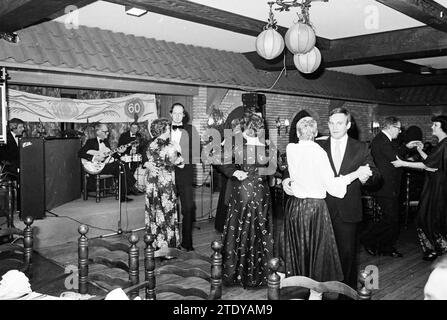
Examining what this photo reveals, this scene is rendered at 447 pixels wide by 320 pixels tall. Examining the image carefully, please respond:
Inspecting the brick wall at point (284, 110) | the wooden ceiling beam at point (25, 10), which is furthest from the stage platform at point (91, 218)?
the wooden ceiling beam at point (25, 10)

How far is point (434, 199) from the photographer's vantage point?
5469 millimetres

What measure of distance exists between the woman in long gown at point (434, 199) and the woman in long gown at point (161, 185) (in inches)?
116

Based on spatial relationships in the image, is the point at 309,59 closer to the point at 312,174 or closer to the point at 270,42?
the point at 270,42

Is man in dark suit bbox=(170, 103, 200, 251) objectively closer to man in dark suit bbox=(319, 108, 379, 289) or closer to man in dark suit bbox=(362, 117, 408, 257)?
man in dark suit bbox=(319, 108, 379, 289)

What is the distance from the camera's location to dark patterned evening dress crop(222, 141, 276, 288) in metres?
4.09

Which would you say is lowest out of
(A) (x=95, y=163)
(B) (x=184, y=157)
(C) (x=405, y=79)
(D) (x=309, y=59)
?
(A) (x=95, y=163)

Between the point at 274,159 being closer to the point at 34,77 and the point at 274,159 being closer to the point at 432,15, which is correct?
the point at 432,15

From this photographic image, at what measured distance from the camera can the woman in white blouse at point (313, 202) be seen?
135 inches

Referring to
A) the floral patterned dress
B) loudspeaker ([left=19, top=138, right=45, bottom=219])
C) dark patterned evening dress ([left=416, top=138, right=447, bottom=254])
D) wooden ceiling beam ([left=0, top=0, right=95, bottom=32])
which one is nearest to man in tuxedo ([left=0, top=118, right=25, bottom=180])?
loudspeaker ([left=19, top=138, right=45, bottom=219])

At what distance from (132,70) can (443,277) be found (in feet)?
19.3

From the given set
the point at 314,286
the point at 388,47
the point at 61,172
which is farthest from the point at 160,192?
the point at 388,47

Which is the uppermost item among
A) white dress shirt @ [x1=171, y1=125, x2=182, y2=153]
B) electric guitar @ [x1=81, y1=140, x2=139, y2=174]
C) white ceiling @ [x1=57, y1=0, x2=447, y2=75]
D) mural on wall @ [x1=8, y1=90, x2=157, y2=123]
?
white ceiling @ [x1=57, y1=0, x2=447, y2=75]

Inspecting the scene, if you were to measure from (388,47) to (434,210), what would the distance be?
9.51 feet
